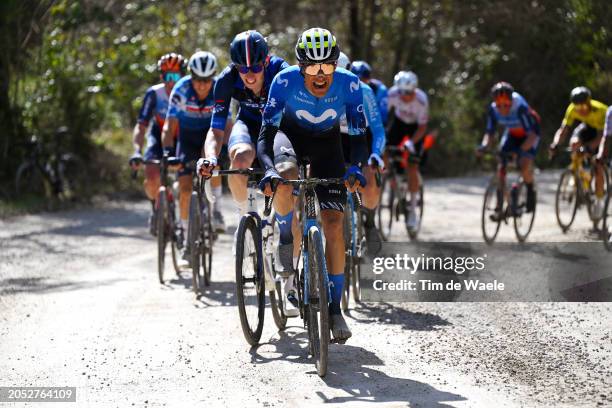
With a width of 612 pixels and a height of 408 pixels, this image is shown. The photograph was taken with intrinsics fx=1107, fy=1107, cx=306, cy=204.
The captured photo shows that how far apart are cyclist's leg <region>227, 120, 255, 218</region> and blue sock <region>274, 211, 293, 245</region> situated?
483 millimetres

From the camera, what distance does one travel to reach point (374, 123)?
8.43 meters

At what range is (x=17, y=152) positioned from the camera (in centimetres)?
1825

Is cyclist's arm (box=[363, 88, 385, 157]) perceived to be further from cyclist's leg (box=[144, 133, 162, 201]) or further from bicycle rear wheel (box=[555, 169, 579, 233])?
bicycle rear wheel (box=[555, 169, 579, 233])

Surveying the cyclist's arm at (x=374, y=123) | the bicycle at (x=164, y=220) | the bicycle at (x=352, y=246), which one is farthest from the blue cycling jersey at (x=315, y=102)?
the bicycle at (x=164, y=220)

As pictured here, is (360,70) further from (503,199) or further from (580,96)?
(580,96)

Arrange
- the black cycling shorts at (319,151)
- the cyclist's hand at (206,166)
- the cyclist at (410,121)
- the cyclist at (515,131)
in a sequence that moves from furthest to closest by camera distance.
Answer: the cyclist at (410,121) < the cyclist at (515,131) < the cyclist's hand at (206,166) < the black cycling shorts at (319,151)

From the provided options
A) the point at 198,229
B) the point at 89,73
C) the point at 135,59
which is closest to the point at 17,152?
the point at 89,73

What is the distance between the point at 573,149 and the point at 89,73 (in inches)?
365

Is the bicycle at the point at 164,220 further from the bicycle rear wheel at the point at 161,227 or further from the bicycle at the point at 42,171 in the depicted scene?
the bicycle at the point at 42,171

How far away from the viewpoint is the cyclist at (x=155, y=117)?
11.3 meters

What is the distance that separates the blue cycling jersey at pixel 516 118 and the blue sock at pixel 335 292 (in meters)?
6.65

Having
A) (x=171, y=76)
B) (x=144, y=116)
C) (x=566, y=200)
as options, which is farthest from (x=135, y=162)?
(x=566, y=200)

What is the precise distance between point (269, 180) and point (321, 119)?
0.72 meters

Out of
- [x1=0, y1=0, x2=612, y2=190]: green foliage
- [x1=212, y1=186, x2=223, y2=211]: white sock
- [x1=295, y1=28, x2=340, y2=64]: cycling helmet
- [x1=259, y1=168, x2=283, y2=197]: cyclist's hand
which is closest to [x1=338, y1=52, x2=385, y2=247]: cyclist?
[x1=295, y1=28, x2=340, y2=64]: cycling helmet
